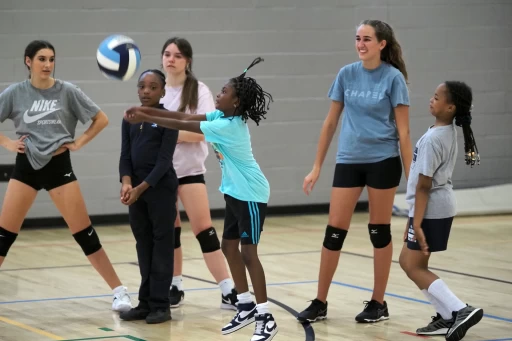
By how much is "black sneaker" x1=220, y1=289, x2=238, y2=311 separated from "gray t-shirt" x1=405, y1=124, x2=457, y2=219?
1489 millimetres

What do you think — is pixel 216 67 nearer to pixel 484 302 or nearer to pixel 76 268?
pixel 76 268

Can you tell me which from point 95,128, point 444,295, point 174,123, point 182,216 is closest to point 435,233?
point 444,295

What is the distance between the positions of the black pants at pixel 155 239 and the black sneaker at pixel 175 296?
441 millimetres

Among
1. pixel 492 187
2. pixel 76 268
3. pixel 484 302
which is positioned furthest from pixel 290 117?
pixel 484 302

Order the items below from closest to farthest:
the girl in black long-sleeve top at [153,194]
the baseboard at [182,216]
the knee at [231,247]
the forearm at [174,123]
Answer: the forearm at [174,123]
the knee at [231,247]
the girl in black long-sleeve top at [153,194]
the baseboard at [182,216]

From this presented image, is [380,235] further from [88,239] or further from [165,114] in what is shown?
[88,239]

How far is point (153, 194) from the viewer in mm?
5594

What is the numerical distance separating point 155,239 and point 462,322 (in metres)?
1.88

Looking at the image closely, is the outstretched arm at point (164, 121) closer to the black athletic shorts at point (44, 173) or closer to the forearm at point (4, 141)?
the black athletic shorts at point (44, 173)

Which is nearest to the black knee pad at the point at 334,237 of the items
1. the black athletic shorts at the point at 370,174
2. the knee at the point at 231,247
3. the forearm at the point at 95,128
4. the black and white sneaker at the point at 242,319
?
the black athletic shorts at the point at 370,174

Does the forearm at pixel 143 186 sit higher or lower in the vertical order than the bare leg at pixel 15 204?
higher

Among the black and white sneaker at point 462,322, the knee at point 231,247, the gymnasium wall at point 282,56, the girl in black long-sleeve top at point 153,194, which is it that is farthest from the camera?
the gymnasium wall at point 282,56

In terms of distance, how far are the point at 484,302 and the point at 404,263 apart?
51.9 inches

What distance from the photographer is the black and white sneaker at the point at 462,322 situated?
502 centimetres
